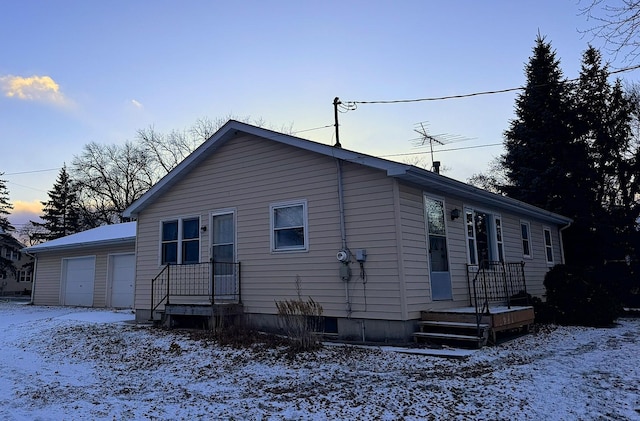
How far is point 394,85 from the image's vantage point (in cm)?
1346

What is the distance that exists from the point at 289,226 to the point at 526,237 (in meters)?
8.26

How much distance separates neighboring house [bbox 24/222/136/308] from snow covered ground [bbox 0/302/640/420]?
28.9ft

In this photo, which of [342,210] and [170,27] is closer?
[342,210]

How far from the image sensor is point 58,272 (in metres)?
20.5

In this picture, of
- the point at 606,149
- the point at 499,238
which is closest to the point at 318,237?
the point at 499,238

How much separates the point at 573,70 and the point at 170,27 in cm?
1852

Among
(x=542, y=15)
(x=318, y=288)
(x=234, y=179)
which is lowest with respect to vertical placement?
(x=318, y=288)

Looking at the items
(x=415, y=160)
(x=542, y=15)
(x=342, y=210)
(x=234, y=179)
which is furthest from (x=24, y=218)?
(x=542, y=15)

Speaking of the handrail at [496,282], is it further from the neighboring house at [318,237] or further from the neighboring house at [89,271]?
the neighboring house at [89,271]

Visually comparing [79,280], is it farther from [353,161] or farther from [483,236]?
[483,236]

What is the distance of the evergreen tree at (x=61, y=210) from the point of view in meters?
41.8

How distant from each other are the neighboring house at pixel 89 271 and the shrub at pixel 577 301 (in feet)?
48.2

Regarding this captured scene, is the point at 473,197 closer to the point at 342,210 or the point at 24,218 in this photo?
the point at 342,210

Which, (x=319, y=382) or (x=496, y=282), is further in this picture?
(x=496, y=282)
